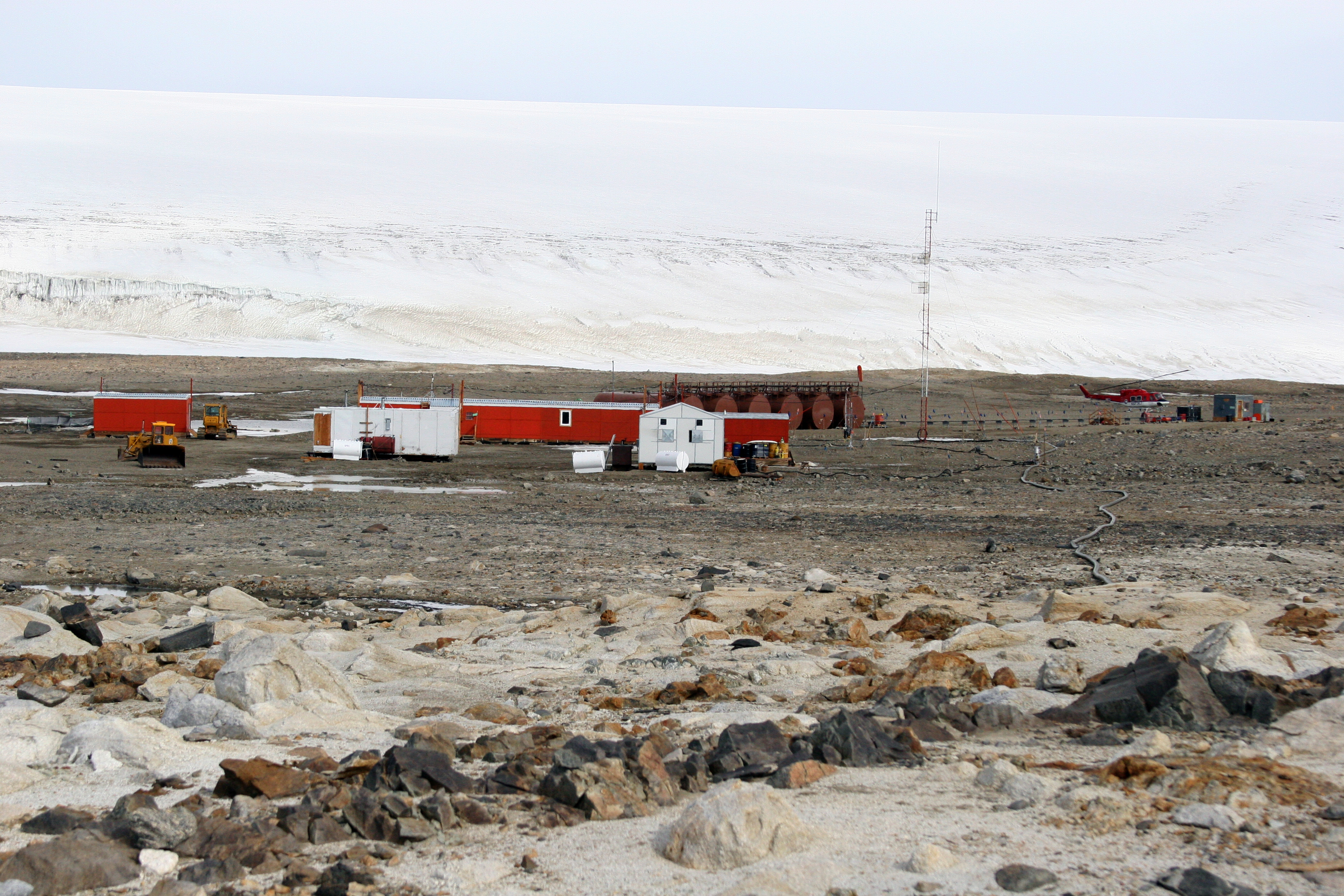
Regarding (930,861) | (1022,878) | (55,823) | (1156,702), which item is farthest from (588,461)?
(1022,878)

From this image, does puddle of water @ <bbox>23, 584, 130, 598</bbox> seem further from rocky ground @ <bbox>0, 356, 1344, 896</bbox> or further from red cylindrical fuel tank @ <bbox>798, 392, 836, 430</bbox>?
red cylindrical fuel tank @ <bbox>798, 392, 836, 430</bbox>

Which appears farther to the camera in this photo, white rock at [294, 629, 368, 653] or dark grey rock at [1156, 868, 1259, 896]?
white rock at [294, 629, 368, 653]

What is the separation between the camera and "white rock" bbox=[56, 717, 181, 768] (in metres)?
5.62

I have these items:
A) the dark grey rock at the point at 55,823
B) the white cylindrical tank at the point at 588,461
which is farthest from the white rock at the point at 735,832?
the white cylindrical tank at the point at 588,461

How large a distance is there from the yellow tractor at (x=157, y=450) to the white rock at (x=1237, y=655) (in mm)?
25500

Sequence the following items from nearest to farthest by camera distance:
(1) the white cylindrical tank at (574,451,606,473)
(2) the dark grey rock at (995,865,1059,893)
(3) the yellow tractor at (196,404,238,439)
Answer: (2) the dark grey rock at (995,865,1059,893) → (1) the white cylindrical tank at (574,451,606,473) → (3) the yellow tractor at (196,404,238,439)

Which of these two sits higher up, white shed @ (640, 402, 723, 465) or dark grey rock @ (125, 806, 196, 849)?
white shed @ (640, 402, 723, 465)

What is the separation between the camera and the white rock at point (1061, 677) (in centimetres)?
666

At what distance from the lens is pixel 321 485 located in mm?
24203

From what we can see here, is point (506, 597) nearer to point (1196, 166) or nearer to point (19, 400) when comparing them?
point (19, 400)

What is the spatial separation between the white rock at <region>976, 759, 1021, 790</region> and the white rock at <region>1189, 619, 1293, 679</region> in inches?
75.1

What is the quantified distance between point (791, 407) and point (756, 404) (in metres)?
1.40

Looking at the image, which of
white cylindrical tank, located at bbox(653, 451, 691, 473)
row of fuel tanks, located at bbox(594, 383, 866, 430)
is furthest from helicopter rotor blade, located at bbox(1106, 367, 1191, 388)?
white cylindrical tank, located at bbox(653, 451, 691, 473)

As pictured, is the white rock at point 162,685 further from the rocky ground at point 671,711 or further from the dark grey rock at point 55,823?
the dark grey rock at point 55,823
